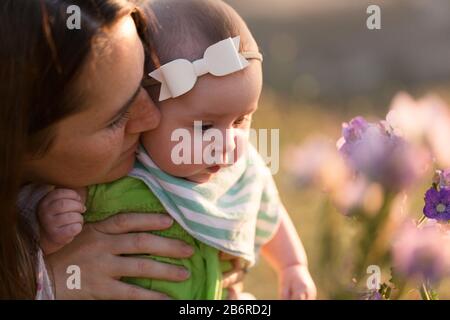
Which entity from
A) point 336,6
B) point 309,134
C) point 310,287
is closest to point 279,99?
point 309,134

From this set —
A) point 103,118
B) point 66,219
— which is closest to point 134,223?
point 66,219

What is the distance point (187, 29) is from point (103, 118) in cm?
28

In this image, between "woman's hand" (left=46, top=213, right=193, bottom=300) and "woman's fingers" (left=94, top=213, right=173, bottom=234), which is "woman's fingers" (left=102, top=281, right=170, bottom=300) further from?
"woman's fingers" (left=94, top=213, right=173, bottom=234)

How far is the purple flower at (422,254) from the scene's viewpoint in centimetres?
182

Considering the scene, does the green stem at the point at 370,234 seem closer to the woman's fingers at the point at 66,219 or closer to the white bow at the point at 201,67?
the white bow at the point at 201,67

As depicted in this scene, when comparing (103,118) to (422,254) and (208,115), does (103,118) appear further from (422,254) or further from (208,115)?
(422,254)

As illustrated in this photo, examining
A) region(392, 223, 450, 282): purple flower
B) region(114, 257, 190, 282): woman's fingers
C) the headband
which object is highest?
the headband

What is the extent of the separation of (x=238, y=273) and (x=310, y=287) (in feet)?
0.73

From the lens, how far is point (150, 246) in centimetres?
217

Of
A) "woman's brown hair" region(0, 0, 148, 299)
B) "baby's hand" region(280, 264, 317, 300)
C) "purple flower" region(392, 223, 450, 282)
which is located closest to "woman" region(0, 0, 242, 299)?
"woman's brown hair" region(0, 0, 148, 299)

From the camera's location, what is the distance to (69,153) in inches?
77.6

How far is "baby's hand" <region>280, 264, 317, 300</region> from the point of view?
2434 millimetres

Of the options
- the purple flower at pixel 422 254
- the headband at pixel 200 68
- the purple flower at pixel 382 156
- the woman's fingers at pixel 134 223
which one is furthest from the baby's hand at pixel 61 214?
the purple flower at pixel 422 254

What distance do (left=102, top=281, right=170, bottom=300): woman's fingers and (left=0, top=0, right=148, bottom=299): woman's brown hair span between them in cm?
34
